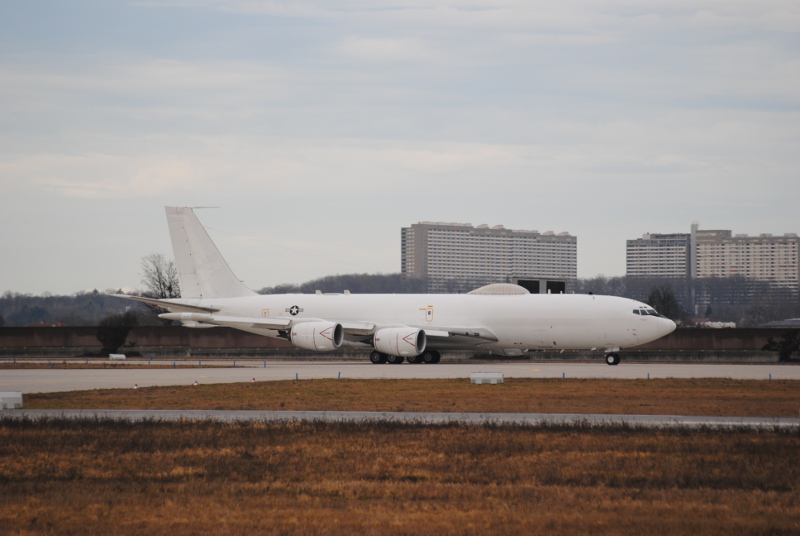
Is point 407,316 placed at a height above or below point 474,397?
above

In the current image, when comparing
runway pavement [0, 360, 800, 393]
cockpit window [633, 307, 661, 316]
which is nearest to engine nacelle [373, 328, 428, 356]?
runway pavement [0, 360, 800, 393]

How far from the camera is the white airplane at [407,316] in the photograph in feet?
146

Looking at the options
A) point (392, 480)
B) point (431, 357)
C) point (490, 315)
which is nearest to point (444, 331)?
point (431, 357)

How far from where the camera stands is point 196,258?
5325 centimetres

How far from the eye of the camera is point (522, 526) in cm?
1028

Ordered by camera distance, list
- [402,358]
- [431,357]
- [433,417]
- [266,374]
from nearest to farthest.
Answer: [433,417], [266,374], [402,358], [431,357]

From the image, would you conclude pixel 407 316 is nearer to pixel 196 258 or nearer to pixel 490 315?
pixel 490 315

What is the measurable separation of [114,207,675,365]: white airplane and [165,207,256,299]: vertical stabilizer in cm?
6

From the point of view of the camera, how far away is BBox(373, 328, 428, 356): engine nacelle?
45.9m

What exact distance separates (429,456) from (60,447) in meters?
6.52

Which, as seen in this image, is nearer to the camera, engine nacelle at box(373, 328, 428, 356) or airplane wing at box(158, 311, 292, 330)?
engine nacelle at box(373, 328, 428, 356)

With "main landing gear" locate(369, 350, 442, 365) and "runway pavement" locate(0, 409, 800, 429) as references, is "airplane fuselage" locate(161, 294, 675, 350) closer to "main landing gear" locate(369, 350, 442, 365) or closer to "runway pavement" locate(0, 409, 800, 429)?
"main landing gear" locate(369, 350, 442, 365)

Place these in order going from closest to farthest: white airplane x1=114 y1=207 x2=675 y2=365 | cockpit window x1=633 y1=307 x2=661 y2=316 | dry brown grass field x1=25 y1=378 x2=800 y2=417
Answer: dry brown grass field x1=25 y1=378 x2=800 y2=417, cockpit window x1=633 y1=307 x2=661 y2=316, white airplane x1=114 y1=207 x2=675 y2=365

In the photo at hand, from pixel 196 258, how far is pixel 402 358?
1394cm
